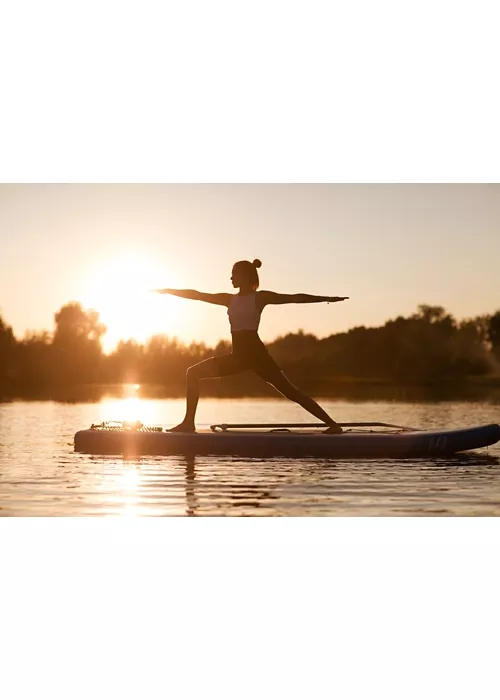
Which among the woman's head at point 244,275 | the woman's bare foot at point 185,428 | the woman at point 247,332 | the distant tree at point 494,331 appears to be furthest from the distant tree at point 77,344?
the distant tree at point 494,331

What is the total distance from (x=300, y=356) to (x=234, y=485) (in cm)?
856

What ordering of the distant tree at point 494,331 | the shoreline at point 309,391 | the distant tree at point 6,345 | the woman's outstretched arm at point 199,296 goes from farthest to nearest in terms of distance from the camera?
the shoreline at point 309,391, the distant tree at point 6,345, the distant tree at point 494,331, the woman's outstretched arm at point 199,296

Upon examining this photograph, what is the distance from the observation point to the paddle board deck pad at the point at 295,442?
9992mm

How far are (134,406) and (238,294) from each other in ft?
39.3

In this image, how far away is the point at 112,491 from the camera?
26.2 feet

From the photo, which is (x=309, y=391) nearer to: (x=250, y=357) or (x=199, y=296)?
(x=250, y=357)

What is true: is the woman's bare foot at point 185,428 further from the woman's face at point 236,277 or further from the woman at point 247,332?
the woman's face at point 236,277

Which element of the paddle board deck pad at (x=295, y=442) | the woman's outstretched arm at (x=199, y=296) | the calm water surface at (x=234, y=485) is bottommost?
the calm water surface at (x=234, y=485)

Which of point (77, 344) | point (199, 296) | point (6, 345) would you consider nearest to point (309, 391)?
point (77, 344)

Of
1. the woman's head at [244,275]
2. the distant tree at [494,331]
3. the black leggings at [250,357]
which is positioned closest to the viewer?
the woman's head at [244,275]

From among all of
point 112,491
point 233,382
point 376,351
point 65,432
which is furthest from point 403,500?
point 233,382

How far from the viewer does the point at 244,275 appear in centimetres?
969

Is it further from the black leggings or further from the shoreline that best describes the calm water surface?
the shoreline

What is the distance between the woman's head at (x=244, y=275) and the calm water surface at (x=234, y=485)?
1.63 m
